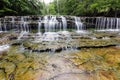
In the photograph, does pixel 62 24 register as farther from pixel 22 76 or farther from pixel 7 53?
pixel 22 76

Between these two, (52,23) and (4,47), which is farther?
(52,23)

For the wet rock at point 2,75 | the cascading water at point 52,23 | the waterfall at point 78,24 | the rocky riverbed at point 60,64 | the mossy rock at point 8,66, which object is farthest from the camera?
the waterfall at point 78,24

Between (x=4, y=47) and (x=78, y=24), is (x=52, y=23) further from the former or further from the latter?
(x=4, y=47)

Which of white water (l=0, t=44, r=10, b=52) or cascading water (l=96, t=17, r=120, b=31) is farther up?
cascading water (l=96, t=17, r=120, b=31)

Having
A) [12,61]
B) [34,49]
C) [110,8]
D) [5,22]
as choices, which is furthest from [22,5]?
[12,61]

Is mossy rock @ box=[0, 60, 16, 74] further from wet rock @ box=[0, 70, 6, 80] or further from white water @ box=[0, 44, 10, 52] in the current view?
white water @ box=[0, 44, 10, 52]

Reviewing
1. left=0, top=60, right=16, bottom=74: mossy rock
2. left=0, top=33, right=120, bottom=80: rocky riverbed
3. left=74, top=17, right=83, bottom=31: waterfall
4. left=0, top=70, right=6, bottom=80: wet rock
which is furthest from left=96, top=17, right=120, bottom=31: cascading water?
left=0, top=70, right=6, bottom=80: wet rock

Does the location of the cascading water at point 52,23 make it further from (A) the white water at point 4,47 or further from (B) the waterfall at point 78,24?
(A) the white water at point 4,47

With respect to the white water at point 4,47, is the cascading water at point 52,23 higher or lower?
higher

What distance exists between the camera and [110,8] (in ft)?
42.3

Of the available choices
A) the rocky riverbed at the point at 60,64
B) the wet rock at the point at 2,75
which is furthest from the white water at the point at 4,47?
the wet rock at the point at 2,75

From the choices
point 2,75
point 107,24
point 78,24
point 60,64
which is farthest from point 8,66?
point 107,24

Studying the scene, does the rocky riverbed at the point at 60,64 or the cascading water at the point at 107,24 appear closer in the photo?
the rocky riverbed at the point at 60,64

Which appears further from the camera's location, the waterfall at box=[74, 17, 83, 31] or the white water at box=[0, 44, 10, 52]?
the waterfall at box=[74, 17, 83, 31]
